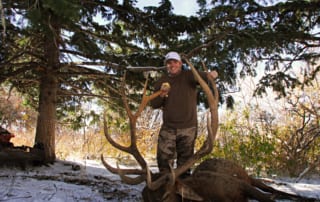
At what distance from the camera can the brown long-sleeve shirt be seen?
15.2 feet

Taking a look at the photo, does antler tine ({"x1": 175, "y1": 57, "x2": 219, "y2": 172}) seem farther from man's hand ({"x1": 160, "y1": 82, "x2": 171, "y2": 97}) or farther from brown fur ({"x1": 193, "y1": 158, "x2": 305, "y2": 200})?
man's hand ({"x1": 160, "y1": 82, "x2": 171, "y2": 97})

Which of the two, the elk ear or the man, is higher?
the man

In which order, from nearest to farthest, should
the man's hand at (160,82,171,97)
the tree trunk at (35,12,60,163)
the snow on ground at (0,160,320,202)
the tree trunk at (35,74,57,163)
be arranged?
1. the snow on ground at (0,160,320,202)
2. the man's hand at (160,82,171,97)
3. the tree trunk at (35,12,60,163)
4. the tree trunk at (35,74,57,163)

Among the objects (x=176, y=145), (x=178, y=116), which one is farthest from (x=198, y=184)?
(x=178, y=116)

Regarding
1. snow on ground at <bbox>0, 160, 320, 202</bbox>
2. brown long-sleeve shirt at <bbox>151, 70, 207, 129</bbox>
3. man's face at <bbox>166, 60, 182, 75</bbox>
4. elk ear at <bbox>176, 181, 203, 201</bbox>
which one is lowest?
snow on ground at <bbox>0, 160, 320, 202</bbox>

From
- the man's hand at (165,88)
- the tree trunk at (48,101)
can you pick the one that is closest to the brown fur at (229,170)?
the man's hand at (165,88)

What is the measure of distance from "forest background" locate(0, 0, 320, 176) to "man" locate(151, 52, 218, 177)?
3.37 feet

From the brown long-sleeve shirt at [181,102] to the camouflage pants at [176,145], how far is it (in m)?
0.08

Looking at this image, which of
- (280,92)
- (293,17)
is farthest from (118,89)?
(293,17)

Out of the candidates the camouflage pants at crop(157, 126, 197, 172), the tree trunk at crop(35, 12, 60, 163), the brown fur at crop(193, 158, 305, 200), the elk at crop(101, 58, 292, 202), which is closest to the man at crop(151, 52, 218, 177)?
the camouflage pants at crop(157, 126, 197, 172)

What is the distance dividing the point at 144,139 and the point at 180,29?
6.40 meters

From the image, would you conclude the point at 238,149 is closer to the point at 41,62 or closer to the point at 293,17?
the point at 293,17

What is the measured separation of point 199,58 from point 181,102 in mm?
1886

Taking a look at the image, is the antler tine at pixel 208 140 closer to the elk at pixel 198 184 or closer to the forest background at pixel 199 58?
the elk at pixel 198 184
